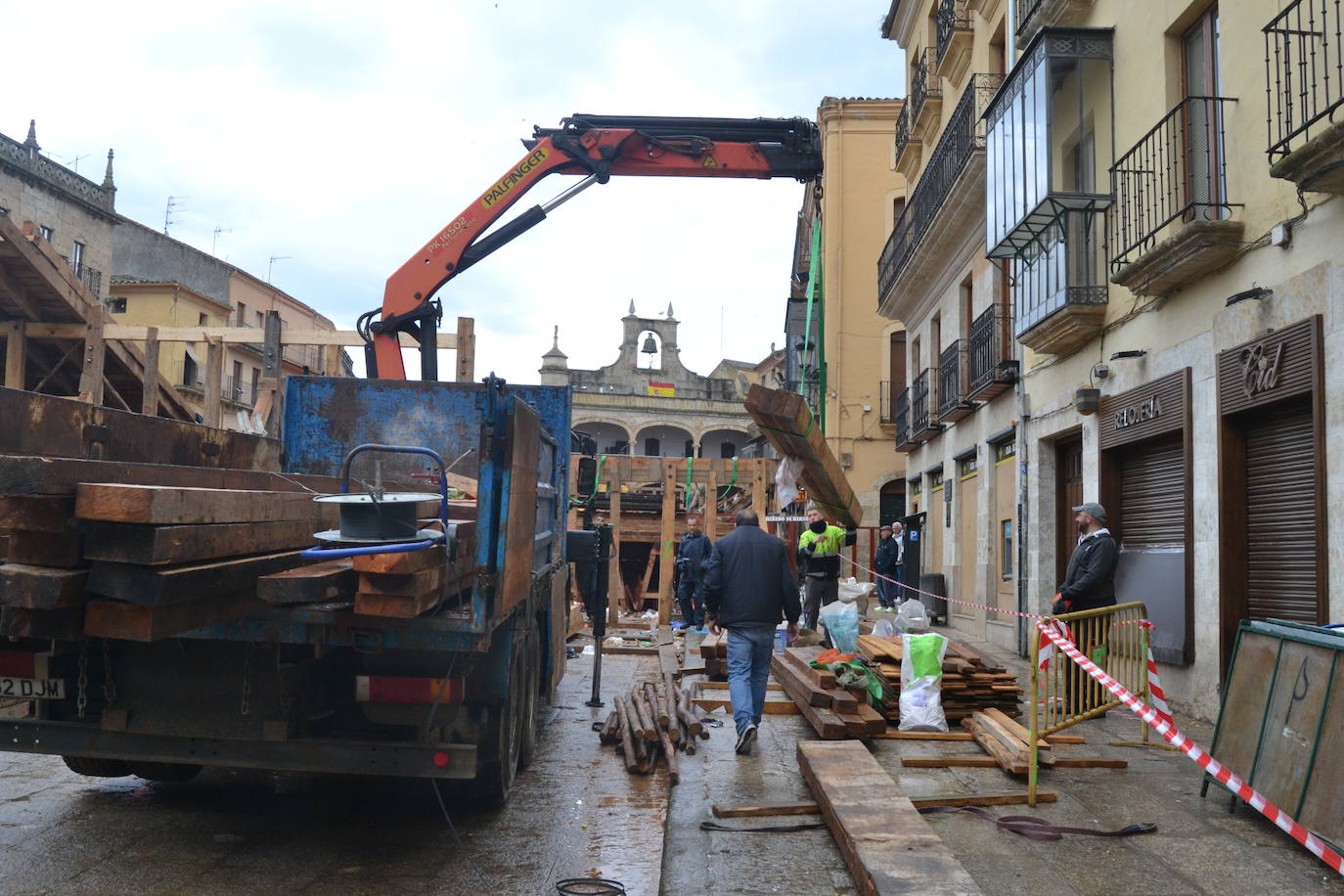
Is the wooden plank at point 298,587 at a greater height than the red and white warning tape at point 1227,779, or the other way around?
the wooden plank at point 298,587

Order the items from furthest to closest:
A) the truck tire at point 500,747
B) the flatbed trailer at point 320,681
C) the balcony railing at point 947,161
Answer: the balcony railing at point 947,161 < the truck tire at point 500,747 < the flatbed trailer at point 320,681

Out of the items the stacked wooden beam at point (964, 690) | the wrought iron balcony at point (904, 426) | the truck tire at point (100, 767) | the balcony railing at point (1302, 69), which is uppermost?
the balcony railing at point (1302, 69)

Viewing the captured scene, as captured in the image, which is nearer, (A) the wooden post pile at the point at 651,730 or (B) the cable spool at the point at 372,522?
(B) the cable spool at the point at 372,522

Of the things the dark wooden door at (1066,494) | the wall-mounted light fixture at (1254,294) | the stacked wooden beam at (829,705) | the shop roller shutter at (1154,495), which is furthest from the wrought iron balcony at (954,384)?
the stacked wooden beam at (829,705)

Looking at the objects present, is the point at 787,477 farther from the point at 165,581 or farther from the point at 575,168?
the point at 165,581

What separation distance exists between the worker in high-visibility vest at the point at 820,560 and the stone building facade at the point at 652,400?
164 feet

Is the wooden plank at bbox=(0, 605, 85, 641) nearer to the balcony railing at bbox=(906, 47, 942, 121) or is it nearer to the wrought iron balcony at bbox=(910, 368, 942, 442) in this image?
the wrought iron balcony at bbox=(910, 368, 942, 442)

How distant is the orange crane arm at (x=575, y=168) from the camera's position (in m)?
9.71

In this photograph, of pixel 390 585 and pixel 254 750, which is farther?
pixel 254 750

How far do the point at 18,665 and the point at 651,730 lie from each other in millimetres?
3737

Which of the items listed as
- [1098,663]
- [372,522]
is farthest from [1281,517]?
[372,522]

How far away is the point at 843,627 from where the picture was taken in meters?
9.33

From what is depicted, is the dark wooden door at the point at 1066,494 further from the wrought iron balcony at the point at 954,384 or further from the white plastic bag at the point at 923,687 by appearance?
the white plastic bag at the point at 923,687

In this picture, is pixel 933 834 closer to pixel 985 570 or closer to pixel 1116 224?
pixel 1116 224
